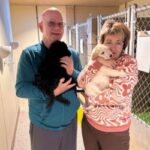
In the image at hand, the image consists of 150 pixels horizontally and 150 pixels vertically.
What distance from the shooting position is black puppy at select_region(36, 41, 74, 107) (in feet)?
3.82

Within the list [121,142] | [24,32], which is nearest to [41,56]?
[121,142]

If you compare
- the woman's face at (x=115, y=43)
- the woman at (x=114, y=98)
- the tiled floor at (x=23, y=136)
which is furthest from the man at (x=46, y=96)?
the tiled floor at (x=23, y=136)

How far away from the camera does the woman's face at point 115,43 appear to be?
1.12 metres

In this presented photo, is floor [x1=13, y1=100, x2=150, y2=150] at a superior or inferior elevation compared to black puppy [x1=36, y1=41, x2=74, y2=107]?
inferior

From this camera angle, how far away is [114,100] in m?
1.08

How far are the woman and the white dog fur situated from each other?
0.08ft

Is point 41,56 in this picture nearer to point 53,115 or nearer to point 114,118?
point 53,115

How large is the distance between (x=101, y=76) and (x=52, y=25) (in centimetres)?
40

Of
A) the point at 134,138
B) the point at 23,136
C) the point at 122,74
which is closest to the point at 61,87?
the point at 122,74

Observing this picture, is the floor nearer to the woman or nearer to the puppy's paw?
the woman

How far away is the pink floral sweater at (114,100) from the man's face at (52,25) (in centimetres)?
27

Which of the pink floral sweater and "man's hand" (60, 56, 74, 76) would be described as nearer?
the pink floral sweater

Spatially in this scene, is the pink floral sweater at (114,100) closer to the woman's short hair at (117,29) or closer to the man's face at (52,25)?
the woman's short hair at (117,29)

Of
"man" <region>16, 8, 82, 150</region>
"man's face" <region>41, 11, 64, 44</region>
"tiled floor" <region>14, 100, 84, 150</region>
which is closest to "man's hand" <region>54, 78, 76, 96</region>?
"man" <region>16, 8, 82, 150</region>
